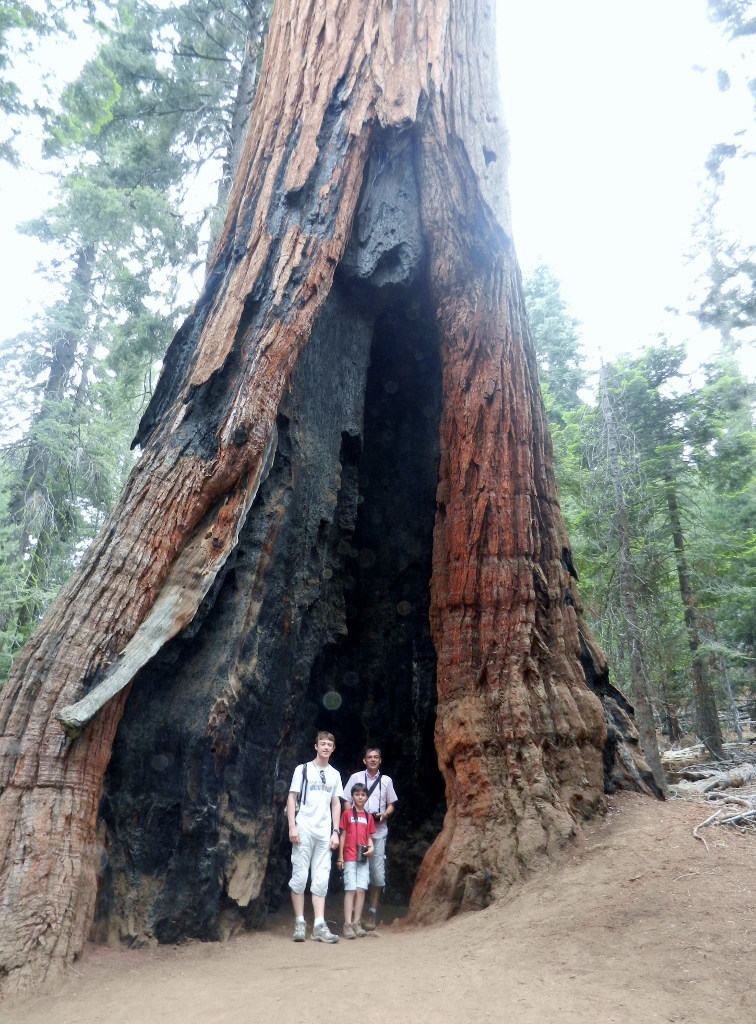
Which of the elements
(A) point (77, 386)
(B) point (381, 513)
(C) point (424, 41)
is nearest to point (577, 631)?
(B) point (381, 513)

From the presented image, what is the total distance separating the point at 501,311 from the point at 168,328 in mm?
6513

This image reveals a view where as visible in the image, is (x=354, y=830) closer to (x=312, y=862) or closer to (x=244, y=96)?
(x=312, y=862)

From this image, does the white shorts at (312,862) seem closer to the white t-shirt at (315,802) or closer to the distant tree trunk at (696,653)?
the white t-shirt at (315,802)

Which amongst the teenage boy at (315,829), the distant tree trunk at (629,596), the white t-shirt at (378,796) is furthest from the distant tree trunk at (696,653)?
the teenage boy at (315,829)

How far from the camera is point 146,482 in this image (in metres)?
5.72

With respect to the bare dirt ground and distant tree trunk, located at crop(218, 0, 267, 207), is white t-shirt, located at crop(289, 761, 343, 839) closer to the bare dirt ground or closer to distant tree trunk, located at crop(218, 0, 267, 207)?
the bare dirt ground

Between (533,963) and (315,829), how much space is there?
2.06 meters

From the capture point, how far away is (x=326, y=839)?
17.7 feet

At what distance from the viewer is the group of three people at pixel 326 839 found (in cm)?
527

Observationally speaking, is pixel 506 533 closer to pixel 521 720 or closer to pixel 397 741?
pixel 521 720

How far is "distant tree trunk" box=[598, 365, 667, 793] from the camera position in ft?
34.5

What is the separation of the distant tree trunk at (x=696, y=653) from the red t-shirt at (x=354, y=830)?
8.11m

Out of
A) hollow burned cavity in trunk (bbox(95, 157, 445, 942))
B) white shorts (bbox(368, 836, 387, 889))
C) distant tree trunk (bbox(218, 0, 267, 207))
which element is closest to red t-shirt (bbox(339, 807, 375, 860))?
white shorts (bbox(368, 836, 387, 889))

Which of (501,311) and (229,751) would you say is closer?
(229,751)
